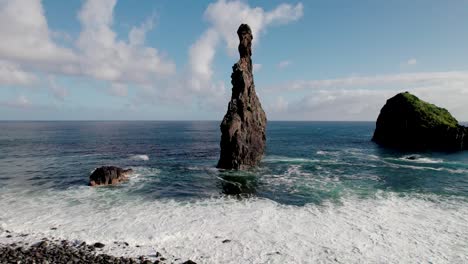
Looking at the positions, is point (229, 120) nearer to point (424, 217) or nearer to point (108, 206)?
point (108, 206)

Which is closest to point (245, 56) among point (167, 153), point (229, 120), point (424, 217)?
point (229, 120)

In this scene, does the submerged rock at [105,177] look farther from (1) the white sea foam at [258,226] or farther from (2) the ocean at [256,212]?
(1) the white sea foam at [258,226]

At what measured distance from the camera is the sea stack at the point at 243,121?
5875 cm

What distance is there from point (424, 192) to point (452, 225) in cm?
1337

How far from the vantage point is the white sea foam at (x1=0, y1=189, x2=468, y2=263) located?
25125mm

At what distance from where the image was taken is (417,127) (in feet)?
343

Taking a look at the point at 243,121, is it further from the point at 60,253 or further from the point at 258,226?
the point at 60,253

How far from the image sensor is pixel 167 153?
83.4m

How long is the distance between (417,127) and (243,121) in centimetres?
7423

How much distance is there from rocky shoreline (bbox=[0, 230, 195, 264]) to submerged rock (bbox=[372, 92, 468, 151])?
94093mm

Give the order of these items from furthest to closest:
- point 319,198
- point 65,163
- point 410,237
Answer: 1. point 65,163
2. point 319,198
3. point 410,237

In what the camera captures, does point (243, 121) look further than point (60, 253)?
Yes

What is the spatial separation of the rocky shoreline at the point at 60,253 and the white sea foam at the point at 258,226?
92cm

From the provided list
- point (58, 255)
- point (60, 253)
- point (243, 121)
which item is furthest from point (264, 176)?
point (58, 255)
